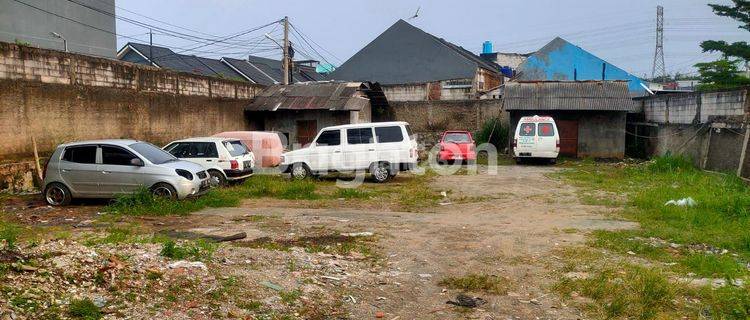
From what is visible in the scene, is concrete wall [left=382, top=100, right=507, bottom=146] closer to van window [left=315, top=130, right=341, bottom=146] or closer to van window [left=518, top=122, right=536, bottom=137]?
van window [left=518, top=122, right=536, bottom=137]

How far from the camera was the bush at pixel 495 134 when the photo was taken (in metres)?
24.2

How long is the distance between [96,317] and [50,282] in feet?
2.74

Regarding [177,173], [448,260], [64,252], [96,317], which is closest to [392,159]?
[177,173]

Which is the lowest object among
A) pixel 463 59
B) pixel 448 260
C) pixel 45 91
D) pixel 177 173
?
pixel 448 260

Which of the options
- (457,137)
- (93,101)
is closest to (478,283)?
(93,101)

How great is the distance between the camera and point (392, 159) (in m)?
14.7

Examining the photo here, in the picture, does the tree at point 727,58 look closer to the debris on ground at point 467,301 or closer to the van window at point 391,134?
the van window at point 391,134

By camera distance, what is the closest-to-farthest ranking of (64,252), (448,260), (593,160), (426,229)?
1. (64,252)
2. (448,260)
3. (426,229)
4. (593,160)

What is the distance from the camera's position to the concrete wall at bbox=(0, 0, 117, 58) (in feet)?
71.6

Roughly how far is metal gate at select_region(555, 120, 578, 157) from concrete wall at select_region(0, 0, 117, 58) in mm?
22874

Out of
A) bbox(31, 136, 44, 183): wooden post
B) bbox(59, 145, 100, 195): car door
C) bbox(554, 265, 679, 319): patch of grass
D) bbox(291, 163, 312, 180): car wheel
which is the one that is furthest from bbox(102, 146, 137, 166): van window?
bbox(554, 265, 679, 319): patch of grass

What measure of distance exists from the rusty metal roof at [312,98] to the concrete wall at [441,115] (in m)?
3.18

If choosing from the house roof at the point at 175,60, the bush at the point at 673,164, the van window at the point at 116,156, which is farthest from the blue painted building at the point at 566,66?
the van window at the point at 116,156

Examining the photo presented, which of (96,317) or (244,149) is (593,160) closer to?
(244,149)
